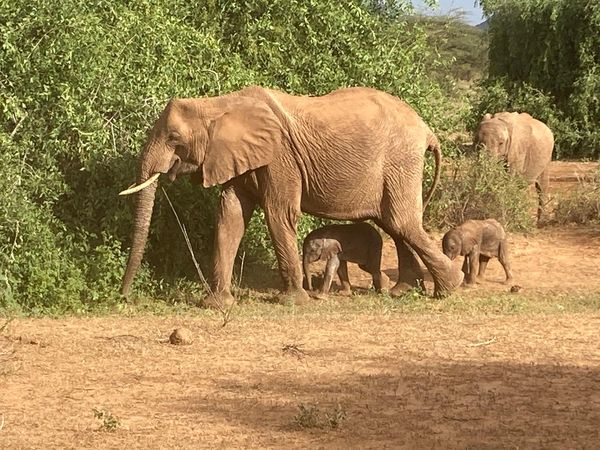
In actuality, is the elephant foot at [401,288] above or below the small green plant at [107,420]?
below

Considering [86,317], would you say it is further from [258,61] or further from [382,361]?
[258,61]

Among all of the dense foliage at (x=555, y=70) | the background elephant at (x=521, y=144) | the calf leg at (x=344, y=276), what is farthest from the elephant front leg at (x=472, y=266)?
the dense foliage at (x=555, y=70)

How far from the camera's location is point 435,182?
39.5 ft

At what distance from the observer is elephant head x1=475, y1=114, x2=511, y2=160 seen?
16.0 metres

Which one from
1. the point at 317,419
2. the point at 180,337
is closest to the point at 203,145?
the point at 180,337

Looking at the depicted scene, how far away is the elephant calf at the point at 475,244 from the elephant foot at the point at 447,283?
0.69 meters

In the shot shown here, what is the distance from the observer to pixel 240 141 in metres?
10.6

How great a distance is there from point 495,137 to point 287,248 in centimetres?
610

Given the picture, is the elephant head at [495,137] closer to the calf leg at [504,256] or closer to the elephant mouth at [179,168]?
the calf leg at [504,256]

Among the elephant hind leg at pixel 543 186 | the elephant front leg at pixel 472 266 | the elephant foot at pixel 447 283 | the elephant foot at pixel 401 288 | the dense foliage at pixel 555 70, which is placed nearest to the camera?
the elephant foot at pixel 447 283

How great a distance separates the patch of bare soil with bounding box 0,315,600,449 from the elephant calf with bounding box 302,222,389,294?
224 centimetres

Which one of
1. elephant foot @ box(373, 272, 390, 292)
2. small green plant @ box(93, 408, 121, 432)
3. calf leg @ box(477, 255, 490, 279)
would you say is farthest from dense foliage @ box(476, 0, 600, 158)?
small green plant @ box(93, 408, 121, 432)

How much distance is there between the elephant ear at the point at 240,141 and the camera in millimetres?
10562

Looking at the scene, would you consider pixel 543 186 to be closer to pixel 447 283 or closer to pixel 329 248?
pixel 447 283
